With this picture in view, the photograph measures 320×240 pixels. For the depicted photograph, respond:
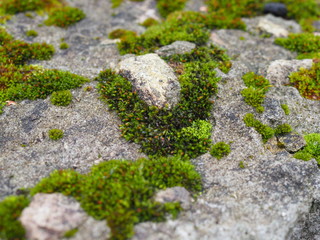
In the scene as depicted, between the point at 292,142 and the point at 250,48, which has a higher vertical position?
the point at 250,48

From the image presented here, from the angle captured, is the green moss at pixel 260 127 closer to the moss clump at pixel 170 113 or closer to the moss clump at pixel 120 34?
the moss clump at pixel 170 113

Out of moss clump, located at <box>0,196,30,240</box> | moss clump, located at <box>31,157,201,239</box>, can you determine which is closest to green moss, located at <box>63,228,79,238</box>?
moss clump, located at <box>31,157,201,239</box>

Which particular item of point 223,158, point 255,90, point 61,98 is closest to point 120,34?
point 61,98

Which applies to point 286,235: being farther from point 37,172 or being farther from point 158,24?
point 158,24

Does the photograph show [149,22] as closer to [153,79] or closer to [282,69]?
[153,79]

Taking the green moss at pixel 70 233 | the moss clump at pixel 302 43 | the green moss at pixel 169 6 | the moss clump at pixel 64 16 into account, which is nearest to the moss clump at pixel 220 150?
the green moss at pixel 70 233

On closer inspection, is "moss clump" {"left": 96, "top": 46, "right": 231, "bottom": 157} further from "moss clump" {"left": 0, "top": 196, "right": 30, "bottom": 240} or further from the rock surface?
"moss clump" {"left": 0, "top": 196, "right": 30, "bottom": 240}
